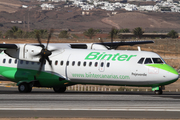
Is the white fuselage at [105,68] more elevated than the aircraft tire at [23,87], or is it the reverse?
the white fuselage at [105,68]

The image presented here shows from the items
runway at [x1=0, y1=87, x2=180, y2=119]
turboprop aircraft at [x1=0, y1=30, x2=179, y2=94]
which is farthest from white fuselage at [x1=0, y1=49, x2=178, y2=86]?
runway at [x1=0, y1=87, x2=180, y2=119]

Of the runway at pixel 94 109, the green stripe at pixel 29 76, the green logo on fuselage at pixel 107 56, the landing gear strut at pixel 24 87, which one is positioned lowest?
the landing gear strut at pixel 24 87

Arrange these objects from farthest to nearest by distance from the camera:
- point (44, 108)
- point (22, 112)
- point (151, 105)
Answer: point (151, 105), point (44, 108), point (22, 112)

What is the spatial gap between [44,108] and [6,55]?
13191 millimetres

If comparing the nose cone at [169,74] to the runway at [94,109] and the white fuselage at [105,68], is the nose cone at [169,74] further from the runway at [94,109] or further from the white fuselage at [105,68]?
the runway at [94,109]

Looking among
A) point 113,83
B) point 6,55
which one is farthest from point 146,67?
point 6,55

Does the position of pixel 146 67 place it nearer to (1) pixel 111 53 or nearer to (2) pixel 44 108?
(1) pixel 111 53

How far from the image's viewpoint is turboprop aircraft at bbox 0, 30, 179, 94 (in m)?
25.5

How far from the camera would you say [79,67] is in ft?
90.9

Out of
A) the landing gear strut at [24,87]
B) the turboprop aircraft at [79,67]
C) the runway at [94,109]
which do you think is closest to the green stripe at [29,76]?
the turboprop aircraft at [79,67]

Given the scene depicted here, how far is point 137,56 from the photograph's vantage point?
86.2ft

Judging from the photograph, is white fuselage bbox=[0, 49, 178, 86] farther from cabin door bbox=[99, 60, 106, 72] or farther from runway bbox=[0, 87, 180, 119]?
runway bbox=[0, 87, 180, 119]

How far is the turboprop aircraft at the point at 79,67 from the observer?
83.6 feet

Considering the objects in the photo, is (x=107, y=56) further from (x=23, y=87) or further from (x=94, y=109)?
(x=94, y=109)
